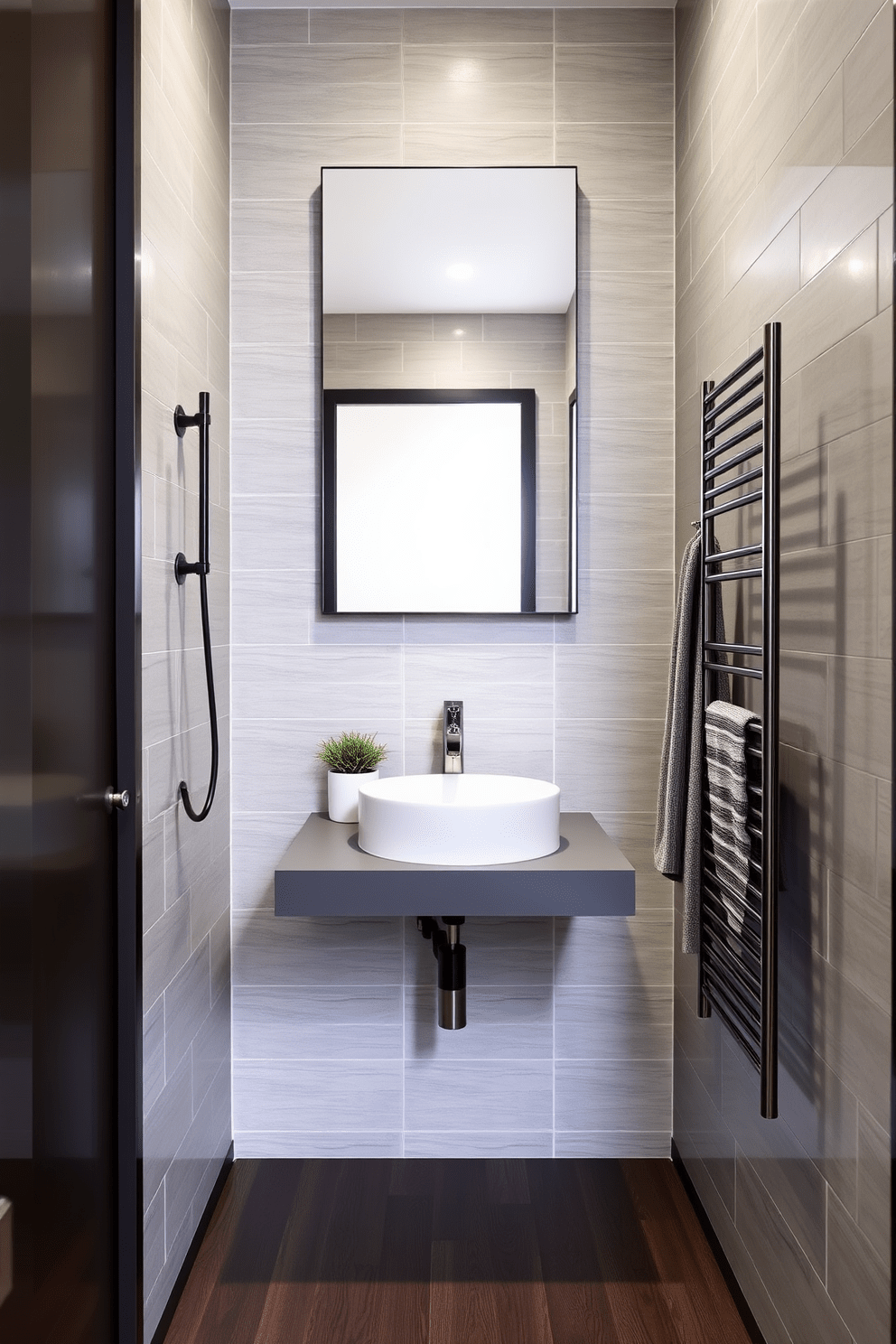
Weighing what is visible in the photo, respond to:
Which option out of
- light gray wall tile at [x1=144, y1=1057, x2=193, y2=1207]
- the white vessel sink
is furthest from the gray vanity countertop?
light gray wall tile at [x1=144, y1=1057, x2=193, y2=1207]

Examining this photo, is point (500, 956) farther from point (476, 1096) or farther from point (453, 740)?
point (453, 740)

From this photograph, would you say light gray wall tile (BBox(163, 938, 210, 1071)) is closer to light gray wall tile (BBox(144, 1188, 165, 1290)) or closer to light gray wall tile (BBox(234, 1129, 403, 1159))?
light gray wall tile (BBox(144, 1188, 165, 1290))

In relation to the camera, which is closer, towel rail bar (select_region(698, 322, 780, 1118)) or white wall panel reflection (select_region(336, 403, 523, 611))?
towel rail bar (select_region(698, 322, 780, 1118))

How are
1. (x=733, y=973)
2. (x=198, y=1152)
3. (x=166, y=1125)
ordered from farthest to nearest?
1. (x=198, y=1152)
2. (x=166, y=1125)
3. (x=733, y=973)

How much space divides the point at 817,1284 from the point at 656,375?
1.89 metres

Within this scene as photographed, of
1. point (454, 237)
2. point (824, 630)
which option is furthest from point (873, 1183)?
point (454, 237)

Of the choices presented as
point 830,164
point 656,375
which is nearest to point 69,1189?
point 830,164

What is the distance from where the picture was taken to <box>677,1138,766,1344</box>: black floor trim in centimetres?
178

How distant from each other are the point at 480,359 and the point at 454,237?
299 millimetres

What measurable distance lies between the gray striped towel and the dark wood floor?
0.82 meters

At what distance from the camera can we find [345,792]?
7.50 ft

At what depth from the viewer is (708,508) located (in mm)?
1862

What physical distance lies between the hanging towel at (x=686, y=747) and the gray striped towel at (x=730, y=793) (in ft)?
0.20

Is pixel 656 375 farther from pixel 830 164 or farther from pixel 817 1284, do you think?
pixel 817 1284
